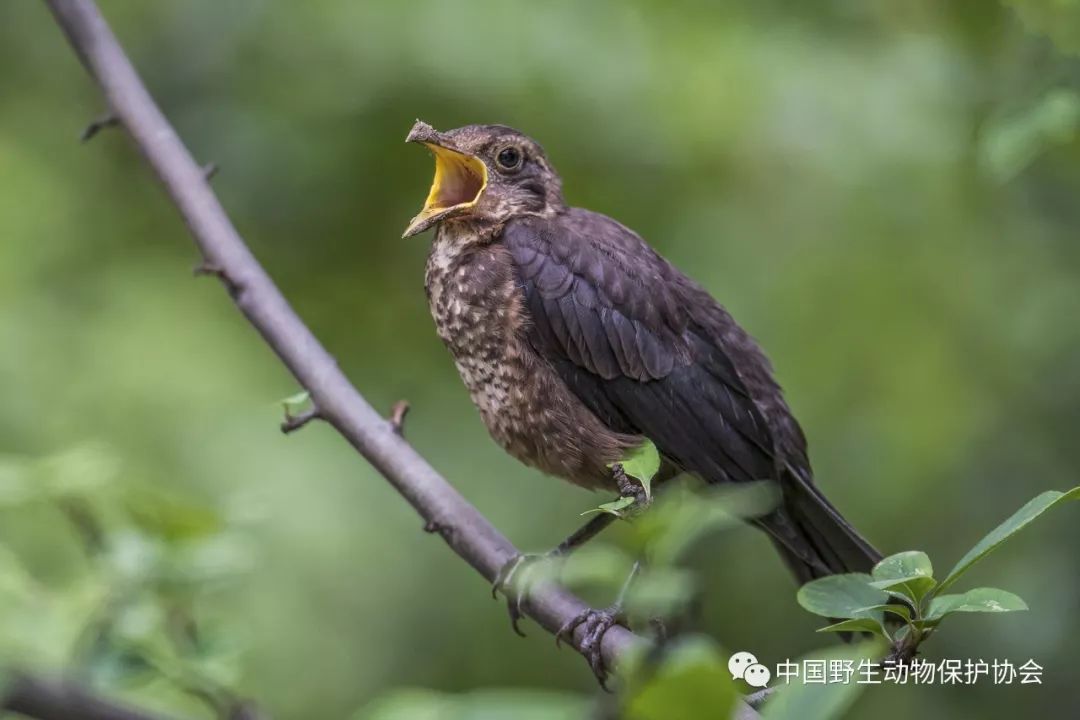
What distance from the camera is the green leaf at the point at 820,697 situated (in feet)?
2.77

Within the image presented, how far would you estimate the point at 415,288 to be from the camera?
3977mm

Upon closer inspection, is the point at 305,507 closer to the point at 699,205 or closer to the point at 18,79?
the point at 699,205

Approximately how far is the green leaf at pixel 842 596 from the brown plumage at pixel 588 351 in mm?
1167

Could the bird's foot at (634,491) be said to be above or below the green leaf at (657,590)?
below

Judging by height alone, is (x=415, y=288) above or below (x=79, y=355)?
above

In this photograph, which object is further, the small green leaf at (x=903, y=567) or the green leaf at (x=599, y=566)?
the small green leaf at (x=903, y=567)

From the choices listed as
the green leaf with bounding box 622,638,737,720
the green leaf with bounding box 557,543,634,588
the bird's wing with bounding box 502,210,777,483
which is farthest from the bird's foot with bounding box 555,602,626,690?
the green leaf with bounding box 622,638,737,720

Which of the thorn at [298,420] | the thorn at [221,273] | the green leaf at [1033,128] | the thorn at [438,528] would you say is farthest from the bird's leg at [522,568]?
the green leaf at [1033,128]

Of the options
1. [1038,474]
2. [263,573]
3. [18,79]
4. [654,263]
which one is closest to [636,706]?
[654,263]

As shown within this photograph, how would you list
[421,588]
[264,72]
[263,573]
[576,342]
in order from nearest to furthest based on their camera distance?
[576,342] → [263,573] → [421,588] → [264,72]

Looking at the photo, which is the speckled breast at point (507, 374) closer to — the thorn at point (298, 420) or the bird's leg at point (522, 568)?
the bird's leg at point (522, 568)

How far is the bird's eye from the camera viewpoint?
2.88m

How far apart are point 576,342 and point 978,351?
66.1 inches

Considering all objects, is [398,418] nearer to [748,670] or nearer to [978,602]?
[748,670]
